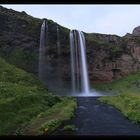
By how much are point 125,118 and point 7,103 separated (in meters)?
8.42

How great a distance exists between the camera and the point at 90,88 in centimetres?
6375

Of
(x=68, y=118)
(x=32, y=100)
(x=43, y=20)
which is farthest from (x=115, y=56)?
(x=68, y=118)

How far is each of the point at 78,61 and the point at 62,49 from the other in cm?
395

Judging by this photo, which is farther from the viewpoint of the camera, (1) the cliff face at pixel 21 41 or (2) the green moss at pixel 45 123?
(1) the cliff face at pixel 21 41

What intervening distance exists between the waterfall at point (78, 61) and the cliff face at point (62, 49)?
4.33ft

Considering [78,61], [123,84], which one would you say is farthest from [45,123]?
[123,84]

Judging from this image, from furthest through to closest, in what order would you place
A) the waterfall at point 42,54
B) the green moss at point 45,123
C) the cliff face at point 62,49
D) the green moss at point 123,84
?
the waterfall at point 42,54
the cliff face at point 62,49
the green moss at point 123,84
the green moss at point 45,123

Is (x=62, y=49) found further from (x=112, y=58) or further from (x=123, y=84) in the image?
(x=123, y=84)

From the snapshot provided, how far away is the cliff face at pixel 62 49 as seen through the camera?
6412cm

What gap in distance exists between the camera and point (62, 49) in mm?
65438

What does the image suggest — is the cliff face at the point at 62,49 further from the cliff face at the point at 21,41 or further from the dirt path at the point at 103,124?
the dirt path at the point at 103,124

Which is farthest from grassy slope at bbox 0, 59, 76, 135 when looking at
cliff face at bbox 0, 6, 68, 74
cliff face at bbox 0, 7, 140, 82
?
cliff face at bbox 0, 7, 140, 82

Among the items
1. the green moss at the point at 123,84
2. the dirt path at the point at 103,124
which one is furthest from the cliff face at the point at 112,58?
the dirt path at the point at 103,124

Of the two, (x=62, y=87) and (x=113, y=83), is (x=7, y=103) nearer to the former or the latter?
(x=62, y=87)
